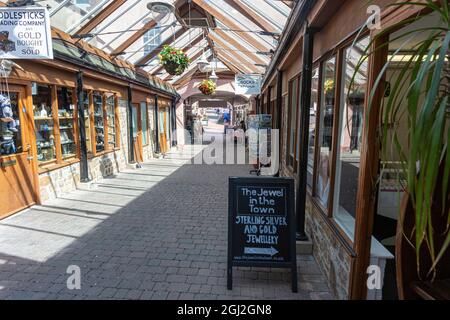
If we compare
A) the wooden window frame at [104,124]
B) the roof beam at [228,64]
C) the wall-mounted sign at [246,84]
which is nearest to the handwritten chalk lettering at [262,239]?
the wooden window frame at [104,124]

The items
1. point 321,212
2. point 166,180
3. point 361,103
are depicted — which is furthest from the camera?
point 166,180

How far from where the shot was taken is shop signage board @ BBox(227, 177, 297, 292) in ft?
9.44

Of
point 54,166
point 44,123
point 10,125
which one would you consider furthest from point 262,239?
point 44,123

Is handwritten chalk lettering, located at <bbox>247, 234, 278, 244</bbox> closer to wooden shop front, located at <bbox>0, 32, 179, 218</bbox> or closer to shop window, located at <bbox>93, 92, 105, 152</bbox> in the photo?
wooden shop front, located at <bbox>0, 32, 179, 218</bbox>

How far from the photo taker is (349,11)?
102 inches

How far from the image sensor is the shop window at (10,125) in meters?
4.50

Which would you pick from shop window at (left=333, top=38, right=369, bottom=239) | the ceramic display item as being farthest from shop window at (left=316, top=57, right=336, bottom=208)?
the ceramic display item

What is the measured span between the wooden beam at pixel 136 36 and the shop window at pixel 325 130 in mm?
5016

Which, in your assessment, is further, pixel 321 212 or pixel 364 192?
pixel 321 212

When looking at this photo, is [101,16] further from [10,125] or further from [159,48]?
[159,48]

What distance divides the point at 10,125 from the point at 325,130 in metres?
4.51
